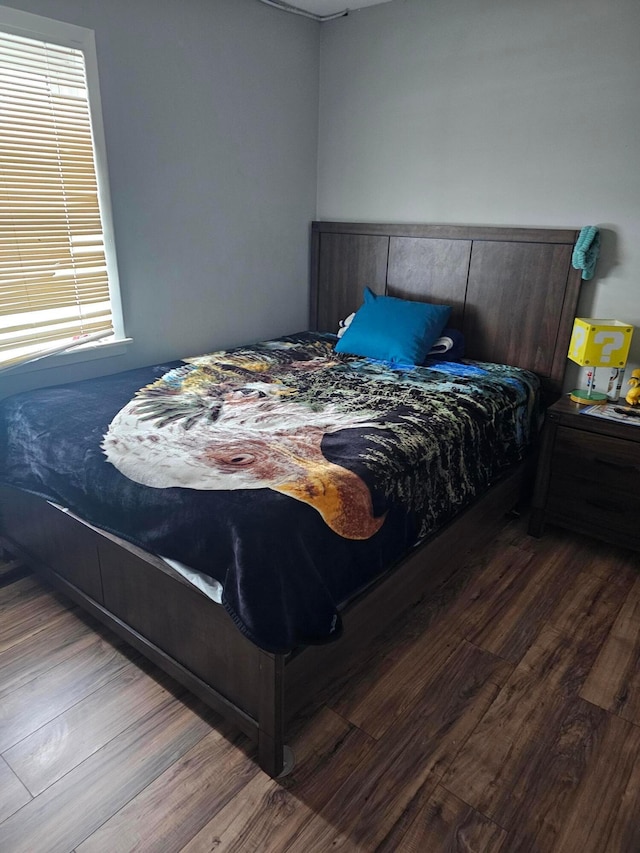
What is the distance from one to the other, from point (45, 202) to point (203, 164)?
35.3 inches

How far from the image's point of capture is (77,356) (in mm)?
2549

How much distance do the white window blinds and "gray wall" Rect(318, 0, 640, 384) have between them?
162cm

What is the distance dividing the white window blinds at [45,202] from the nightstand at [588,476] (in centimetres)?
217

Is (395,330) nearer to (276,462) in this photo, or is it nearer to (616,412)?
(616,412)

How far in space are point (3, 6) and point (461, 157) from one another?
2.12m

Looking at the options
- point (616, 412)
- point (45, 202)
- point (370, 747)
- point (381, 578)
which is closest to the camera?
point (370, 747)

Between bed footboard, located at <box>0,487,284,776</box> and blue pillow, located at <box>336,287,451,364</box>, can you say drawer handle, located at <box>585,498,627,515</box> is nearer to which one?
blue pillow, located at <box>336,287,451,364</box>

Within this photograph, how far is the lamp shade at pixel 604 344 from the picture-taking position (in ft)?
8.01

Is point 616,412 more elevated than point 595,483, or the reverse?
point 616,412

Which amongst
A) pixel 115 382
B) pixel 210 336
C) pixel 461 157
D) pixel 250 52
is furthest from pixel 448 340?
pixel 250 52

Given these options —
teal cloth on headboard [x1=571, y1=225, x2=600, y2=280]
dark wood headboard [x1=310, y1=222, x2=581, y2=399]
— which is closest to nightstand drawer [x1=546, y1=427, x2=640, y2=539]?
dark wood headboard [x1=310, y1=222, x2=581, y2=399]

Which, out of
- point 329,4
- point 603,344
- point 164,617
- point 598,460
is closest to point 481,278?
point 603,344

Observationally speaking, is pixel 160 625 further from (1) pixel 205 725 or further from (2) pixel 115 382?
(2) pixel 115 382

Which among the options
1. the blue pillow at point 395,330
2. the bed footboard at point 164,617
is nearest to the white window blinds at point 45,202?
the bed footboard at point 164,617
